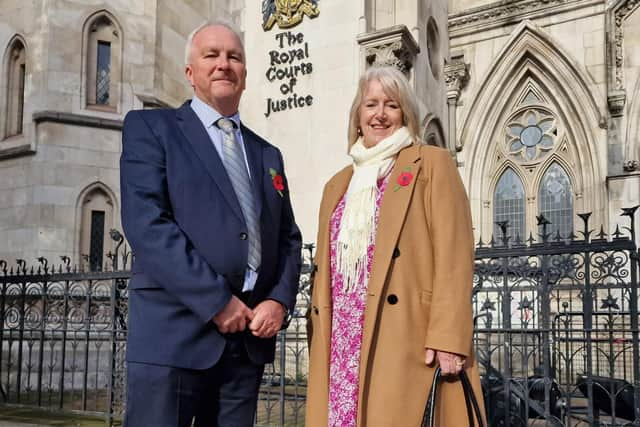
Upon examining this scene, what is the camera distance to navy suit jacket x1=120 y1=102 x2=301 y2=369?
7.52 feet

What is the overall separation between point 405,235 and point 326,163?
7.33 metres

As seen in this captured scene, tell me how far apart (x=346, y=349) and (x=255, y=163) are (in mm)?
907

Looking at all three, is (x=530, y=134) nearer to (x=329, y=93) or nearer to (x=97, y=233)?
(x=329, y=93)

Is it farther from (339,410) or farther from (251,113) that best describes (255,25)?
(339,410)

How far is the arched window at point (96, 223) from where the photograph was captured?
44.7ft

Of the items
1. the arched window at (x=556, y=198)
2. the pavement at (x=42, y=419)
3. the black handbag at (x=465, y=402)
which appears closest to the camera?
the black handbag at (x=465, y=402)

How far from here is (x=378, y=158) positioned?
287 centimetres

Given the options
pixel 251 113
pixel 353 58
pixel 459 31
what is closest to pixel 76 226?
pixel 251 113

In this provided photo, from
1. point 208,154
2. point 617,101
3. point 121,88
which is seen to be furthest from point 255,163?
point 617,101

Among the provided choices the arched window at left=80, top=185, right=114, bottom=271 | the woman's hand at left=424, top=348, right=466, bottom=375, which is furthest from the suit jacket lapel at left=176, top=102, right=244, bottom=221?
the arched window at left=80, top=185, right=114, bottom=271

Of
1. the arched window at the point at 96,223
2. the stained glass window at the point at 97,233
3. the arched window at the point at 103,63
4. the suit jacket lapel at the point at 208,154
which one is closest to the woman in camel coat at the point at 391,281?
the suit jacket lapel at the point at 208,154

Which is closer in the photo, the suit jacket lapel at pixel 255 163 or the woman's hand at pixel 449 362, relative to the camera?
the woman's hand at pixel 449 362

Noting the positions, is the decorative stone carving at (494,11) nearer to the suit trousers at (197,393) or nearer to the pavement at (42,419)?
the pavement at (42,419)

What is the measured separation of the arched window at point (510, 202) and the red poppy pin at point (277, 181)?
1430cm
